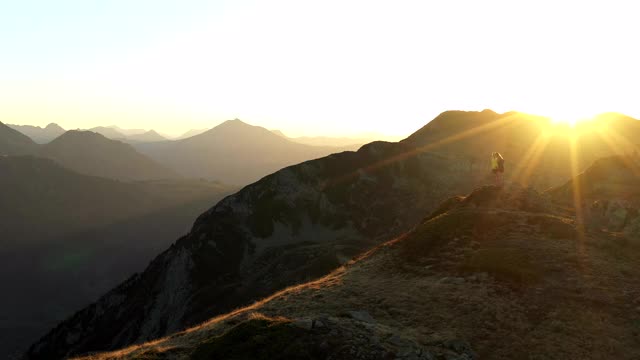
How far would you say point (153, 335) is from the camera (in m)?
81.3

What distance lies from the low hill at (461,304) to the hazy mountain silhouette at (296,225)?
134 ft

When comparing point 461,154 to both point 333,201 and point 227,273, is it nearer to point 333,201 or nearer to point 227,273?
point 333,201

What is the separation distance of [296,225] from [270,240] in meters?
→ 7.47

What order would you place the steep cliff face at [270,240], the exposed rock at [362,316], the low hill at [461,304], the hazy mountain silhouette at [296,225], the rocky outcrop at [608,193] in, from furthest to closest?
the hazy mountain silhouette at [296,225] → the steep cliff face at [270,240] → the rocky outcrop at [608,193] → the exposed rock at [362,316] → the low hill at [461,304]

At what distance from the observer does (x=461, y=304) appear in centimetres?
2630

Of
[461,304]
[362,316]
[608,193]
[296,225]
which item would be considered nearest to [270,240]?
[296,225]

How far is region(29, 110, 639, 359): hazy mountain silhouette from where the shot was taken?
280 feet

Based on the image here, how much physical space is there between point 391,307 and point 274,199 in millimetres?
86523

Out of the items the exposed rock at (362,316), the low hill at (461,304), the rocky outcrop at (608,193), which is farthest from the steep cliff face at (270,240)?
the exposed rock at (362,316)

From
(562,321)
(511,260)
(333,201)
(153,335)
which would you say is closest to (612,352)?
(562,321)

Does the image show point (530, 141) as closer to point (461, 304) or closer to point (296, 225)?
point (296, 225)

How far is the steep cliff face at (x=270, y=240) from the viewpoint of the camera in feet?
277

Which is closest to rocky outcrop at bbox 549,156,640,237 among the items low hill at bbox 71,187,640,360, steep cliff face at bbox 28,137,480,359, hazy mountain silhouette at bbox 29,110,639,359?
low hill at bbox 71,187,640,360

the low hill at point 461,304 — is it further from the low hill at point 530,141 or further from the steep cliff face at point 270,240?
the low hill at point 530,141
